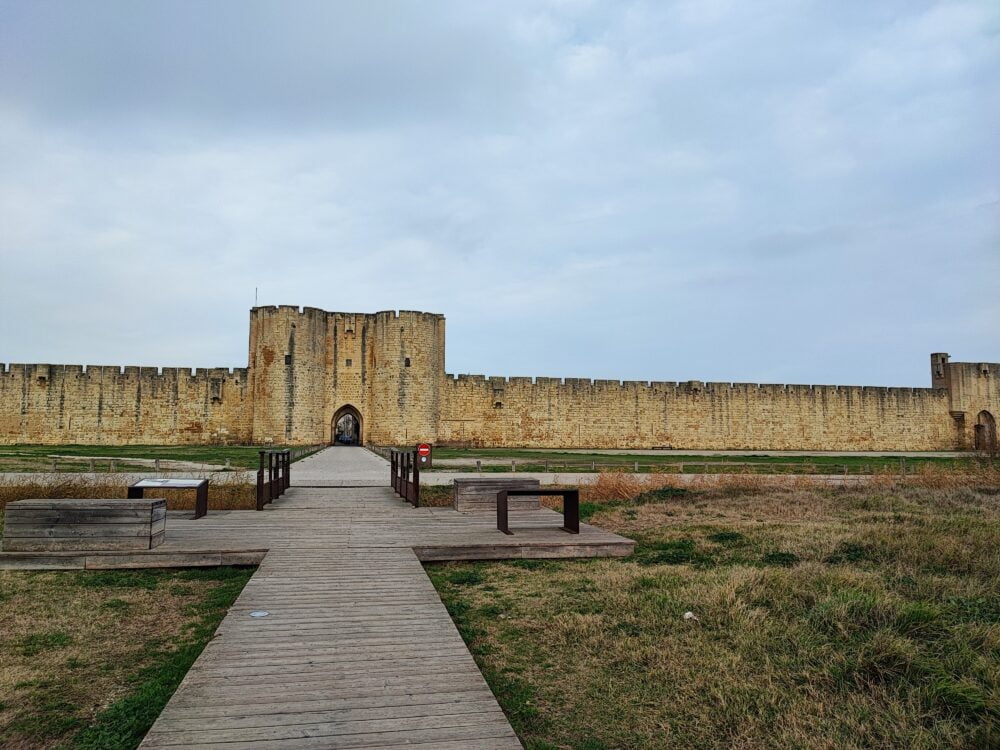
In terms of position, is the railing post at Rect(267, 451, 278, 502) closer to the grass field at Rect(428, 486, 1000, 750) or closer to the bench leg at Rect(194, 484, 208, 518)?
the bench leg at Rect(194, 484, 208, 518)

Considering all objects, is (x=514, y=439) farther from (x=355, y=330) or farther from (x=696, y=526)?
(x=696, y=526)

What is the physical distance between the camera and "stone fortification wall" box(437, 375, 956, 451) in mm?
35188

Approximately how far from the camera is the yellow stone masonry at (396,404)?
104 feet

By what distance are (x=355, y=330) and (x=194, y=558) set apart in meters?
28.2

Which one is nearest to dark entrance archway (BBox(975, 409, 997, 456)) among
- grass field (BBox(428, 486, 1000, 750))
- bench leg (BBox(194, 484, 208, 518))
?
grass field (BBox(428, 486, 1000, 750))

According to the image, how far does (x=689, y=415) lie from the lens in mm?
37031

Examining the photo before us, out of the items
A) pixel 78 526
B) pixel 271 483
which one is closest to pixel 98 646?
Answer: pixel 78 526

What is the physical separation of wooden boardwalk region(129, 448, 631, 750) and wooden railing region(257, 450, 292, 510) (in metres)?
1.61

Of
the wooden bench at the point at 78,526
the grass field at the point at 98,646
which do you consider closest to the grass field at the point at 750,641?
the grass field at the point at 98,646

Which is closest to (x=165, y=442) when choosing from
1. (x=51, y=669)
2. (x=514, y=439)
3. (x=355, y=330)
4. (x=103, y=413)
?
(x=103, y=413)

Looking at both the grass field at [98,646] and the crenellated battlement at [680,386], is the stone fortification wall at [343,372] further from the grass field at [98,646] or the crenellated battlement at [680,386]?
the grass field at [98,646]

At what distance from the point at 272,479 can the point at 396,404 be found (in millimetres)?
22687

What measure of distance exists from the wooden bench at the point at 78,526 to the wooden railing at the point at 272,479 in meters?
2.57

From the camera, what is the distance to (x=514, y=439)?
35.4 m
